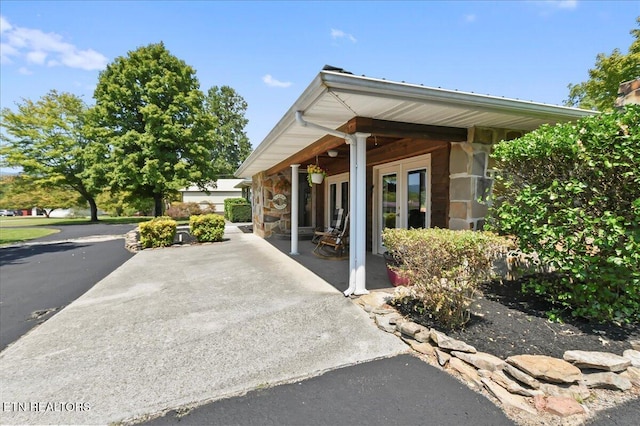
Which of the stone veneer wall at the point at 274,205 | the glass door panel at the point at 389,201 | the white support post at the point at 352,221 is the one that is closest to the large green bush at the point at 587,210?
the white support post at the point at 352,221

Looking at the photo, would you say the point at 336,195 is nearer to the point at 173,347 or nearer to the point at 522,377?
the point at 173,347

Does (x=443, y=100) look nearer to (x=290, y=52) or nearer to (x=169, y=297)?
(x=169, y=297)

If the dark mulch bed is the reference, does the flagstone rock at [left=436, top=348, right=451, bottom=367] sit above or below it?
below

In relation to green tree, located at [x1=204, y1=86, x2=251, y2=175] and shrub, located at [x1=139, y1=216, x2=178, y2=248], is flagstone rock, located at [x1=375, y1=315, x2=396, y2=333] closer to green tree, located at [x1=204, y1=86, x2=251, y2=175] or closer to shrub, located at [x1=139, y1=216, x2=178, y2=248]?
shrub, located at [x1=139, y1=216, x2=178, y2=248]

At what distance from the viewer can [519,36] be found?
686 centimetres

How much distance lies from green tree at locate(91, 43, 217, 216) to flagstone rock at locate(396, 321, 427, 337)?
1692cm

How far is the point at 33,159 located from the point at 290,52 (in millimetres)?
23202

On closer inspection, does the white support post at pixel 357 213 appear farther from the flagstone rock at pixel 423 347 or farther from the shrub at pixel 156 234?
the shrub at pixel 156 234

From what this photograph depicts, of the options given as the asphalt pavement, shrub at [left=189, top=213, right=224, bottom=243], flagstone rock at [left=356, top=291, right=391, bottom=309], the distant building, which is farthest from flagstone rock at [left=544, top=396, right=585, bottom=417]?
the distant building

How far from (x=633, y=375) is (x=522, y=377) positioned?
2.85 ft

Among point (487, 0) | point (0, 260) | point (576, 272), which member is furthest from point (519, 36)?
point (0, 260)

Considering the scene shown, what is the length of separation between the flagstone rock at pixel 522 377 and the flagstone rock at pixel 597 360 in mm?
406

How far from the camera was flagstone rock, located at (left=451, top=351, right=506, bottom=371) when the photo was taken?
87.5 inches

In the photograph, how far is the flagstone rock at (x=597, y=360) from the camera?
212 cm
